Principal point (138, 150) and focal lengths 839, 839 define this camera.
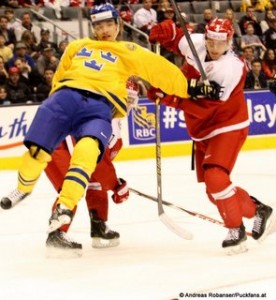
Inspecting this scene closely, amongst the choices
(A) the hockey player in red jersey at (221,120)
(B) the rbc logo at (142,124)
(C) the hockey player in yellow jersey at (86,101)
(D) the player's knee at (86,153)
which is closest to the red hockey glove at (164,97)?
(A) the hockey player in red jersey at (221,120)

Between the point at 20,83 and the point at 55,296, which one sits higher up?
the point at 55,296

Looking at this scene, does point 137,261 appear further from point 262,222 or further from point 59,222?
point 262,222

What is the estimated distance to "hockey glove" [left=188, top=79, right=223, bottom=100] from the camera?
3.98m

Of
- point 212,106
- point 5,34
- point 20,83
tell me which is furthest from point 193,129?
point 5,34

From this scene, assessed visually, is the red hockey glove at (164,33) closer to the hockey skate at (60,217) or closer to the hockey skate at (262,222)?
the hockey skate at (262,222)

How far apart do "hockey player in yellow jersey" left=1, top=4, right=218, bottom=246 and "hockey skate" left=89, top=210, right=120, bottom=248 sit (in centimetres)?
62

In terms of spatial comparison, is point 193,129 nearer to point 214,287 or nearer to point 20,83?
point 214,287

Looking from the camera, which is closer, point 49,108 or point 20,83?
point 49,108

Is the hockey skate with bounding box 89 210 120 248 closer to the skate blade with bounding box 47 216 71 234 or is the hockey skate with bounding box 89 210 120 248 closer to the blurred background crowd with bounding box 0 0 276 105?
the skate blade with bounding box 47 216 71 234

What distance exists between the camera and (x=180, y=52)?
4387 millimetres

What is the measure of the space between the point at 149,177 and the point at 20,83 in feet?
6.60

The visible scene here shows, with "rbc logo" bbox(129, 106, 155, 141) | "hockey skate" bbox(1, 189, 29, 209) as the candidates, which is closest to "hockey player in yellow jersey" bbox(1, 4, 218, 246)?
"hockey skate" bbox(1, 189, 29, 209)

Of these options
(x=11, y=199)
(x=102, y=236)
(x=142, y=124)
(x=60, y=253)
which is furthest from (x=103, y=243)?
(x=142, y=124)

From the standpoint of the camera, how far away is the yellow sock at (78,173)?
3666 mm
